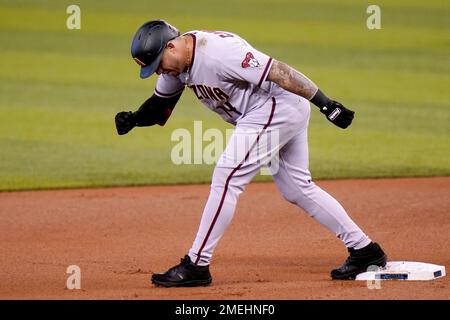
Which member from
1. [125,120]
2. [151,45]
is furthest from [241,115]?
[125,120]

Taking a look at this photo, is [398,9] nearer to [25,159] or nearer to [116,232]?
[25,159]

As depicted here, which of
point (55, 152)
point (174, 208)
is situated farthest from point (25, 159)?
point (174, 208)

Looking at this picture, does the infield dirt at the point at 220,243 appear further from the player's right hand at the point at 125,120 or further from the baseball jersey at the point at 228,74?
the baseball jersey at the point at 228,74

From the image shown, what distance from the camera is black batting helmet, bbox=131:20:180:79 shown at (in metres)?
5.66

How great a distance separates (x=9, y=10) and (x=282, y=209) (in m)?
14.8

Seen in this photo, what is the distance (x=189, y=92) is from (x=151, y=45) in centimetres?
958

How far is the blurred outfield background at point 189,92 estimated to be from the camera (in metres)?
10.6

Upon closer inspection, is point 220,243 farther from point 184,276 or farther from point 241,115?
point 241,115

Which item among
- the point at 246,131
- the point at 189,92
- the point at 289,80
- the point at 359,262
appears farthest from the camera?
the point at 189,92

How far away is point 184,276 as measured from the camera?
18.9 ft

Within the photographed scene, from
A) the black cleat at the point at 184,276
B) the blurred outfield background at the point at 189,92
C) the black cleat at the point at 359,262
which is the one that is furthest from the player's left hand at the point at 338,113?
the blurred outfield background at the point at 189,92

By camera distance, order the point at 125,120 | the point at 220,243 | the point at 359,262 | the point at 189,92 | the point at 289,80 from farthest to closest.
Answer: the point at 189,92
the point at 220,243
the point at 125,120
the point at 359,262
the point at 289,80

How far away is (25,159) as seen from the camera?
35.5ft

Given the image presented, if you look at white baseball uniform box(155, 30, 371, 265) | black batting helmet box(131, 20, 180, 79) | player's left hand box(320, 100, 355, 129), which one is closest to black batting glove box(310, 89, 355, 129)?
player's left hand box(320, 100, 355, 129)
